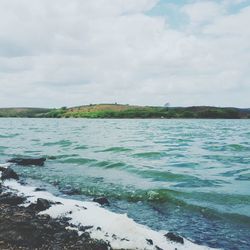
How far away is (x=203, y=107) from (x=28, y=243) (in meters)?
186

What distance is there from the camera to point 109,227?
11.5 metres

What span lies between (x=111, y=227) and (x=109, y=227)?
0.22 feet

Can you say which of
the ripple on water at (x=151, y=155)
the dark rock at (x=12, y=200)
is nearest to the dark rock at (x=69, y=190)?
the dark rock at (x=12, y=200)

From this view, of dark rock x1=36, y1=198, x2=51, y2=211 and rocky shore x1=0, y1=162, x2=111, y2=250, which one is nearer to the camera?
rocky shore x1=0, y1=162, x2=111, y2=250

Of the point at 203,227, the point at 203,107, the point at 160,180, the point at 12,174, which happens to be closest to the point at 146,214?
the point at 203,227

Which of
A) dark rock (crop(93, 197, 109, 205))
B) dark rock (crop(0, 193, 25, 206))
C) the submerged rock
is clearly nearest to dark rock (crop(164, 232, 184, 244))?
the submerged rock

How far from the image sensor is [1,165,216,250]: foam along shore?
10.3m

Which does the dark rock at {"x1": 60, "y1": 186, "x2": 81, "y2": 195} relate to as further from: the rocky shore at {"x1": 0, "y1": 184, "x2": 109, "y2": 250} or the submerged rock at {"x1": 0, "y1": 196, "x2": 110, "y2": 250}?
the submerged rock at {"x1": 0, "y1": 196, "x2": 110, "y2": 250}

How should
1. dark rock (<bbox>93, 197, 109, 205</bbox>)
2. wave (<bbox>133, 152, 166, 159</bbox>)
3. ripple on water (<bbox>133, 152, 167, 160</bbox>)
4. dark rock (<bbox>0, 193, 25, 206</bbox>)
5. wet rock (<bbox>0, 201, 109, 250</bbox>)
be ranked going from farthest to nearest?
wave (<bbox>133, 152, 166, 159</bbox>), ripple on water (<bbox>133, 152, 167, 160</bbox>), dark rock (<bbox>93, 197, 109, 205</bbox>), dark rock (<bbox>0, 193, 25, 206</bbox>), wet rock (<bbox>0, 201, 109, 250</bbox>)

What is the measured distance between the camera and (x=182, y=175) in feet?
74.4

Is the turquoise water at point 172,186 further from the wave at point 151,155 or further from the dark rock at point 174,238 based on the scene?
the dark rock at point 174,238

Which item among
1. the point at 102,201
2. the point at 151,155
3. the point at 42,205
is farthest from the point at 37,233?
the point at 151,155

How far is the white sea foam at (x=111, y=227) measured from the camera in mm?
10367

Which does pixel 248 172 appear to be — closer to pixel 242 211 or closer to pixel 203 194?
pixel 203 194
